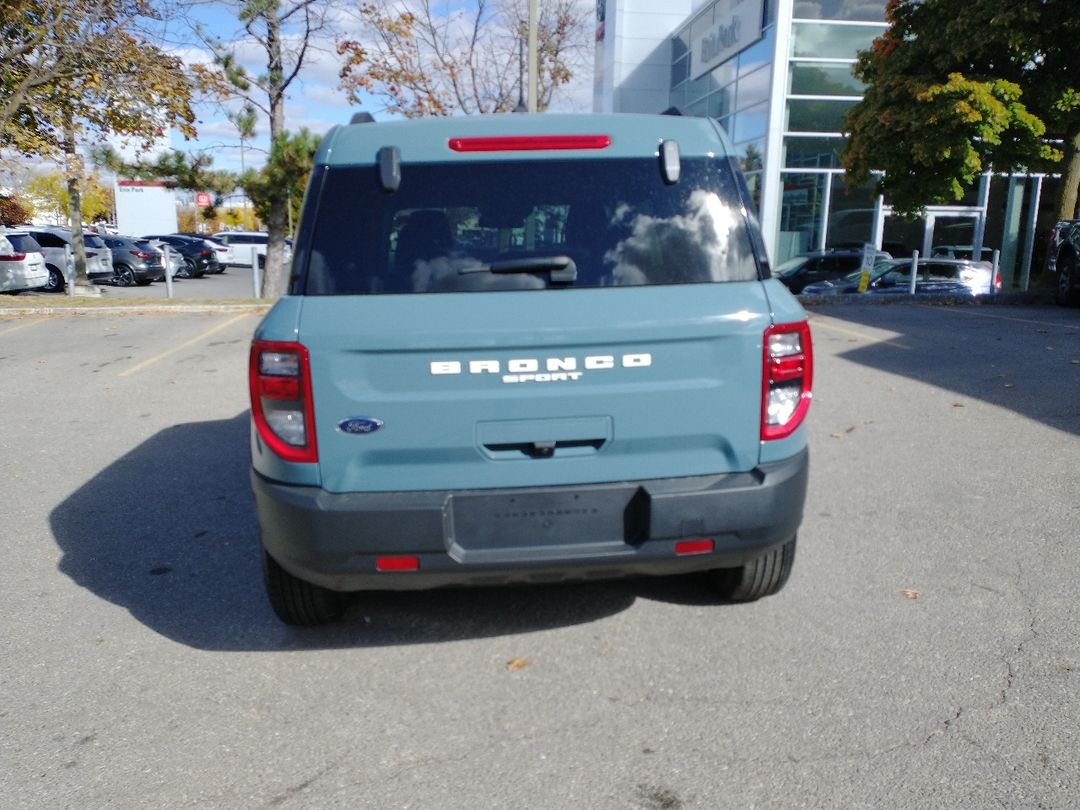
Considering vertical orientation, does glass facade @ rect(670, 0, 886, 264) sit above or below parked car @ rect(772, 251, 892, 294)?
above

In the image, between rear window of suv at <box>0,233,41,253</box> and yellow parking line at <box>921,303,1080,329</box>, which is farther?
rear window of suv at <box>0,233,41,253</box>

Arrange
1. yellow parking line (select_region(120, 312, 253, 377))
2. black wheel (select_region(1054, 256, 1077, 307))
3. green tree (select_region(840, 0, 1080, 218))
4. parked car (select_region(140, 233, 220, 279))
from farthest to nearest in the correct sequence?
1. parked car (select_region(140, 233, 220, 279))
2. green tree (select_region(840, 0, 1080, 218))
3. black wheel (select_region(1054, 256, 1077, 307))
4. yellow parking line (select_region(120, 312, 253, 377))

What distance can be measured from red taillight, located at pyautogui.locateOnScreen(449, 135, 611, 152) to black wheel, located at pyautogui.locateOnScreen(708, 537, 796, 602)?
5.57 ft

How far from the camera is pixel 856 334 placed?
480 inches

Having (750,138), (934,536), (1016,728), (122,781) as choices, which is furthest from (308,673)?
(750,138)

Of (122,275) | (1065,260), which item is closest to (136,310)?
(122,275)

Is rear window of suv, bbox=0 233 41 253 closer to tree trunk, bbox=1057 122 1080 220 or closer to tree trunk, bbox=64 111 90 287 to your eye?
tree trunk, bbox=64 111 90 287

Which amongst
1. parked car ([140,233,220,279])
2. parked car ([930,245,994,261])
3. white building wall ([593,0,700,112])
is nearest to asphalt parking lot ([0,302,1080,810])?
parked car ([930,245,994,261])

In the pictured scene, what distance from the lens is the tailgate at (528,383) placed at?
9.30 feet

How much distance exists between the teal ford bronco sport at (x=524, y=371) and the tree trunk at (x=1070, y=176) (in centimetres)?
1730

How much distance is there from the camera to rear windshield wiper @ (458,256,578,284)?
2973mm

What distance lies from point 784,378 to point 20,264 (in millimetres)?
21459

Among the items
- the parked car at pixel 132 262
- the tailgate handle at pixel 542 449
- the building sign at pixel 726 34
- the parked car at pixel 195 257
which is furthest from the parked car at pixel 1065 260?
the parked car at pixel 195 257

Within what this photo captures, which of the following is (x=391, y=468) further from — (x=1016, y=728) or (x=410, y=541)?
(x=1016, y=728)
